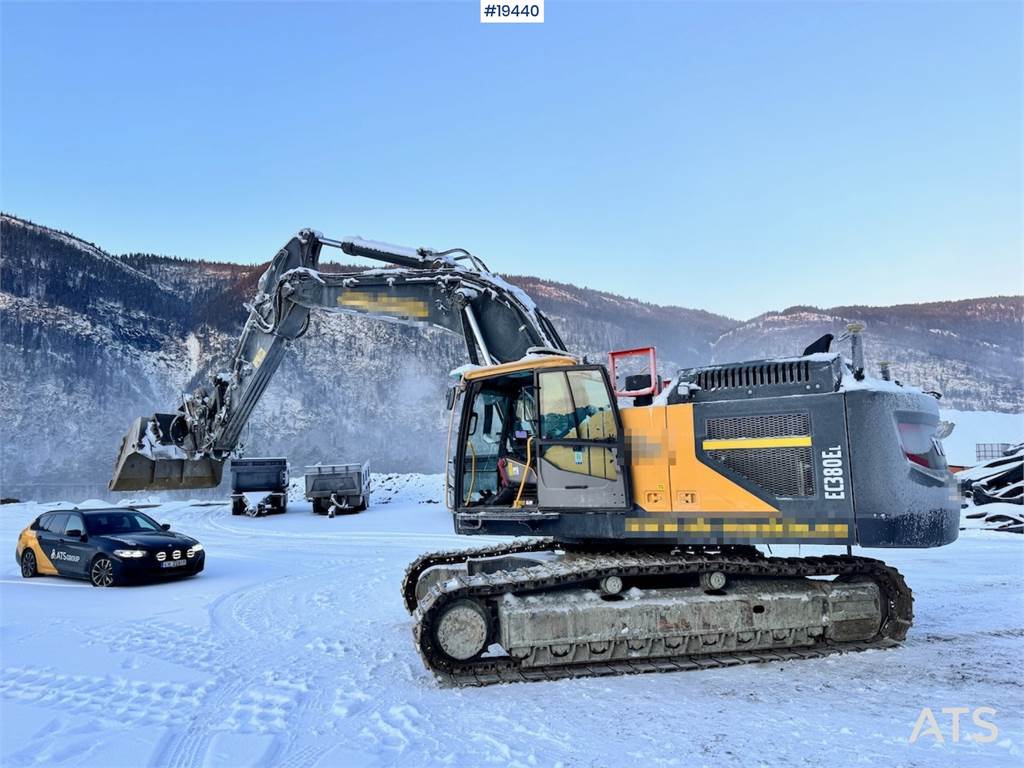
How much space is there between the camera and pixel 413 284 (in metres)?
9.50

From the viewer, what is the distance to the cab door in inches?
228

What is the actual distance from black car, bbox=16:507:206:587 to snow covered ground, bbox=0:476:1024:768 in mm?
1276

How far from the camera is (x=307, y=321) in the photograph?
35.9ft

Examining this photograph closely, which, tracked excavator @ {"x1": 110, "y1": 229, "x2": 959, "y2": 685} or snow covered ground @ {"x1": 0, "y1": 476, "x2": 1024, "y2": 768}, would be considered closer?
snow covered ground @ {"x1": 0, "y1": 476, "x2": 1024, "y2": 768}

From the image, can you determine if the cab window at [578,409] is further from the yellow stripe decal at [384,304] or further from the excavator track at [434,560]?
the yellow stripe decal at [384,304]

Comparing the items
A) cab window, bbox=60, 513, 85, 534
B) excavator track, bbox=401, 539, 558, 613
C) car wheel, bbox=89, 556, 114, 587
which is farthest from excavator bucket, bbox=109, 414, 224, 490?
excavator track, bbox=401, 539, 558, 613

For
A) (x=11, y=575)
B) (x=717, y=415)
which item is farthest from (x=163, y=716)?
(x=11, y=575)

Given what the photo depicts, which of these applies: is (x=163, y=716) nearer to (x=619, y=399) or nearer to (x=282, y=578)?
(x=619, y=399)

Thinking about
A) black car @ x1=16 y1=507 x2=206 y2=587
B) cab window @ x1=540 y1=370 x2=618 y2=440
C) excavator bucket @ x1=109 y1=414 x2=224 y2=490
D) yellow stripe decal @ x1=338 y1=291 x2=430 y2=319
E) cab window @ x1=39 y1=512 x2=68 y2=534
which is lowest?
black car @ x1=16 y1=507 x2=206 y2=587

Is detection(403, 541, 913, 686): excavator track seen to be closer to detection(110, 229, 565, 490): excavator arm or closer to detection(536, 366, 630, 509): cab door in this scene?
detection(536, 366, 630, 509): cab door

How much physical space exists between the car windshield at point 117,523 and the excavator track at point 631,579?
718 centimetres

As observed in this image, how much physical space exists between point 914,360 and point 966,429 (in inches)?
775

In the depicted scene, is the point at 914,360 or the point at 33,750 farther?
the point at 914,360

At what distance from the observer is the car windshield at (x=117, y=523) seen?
10297 millimetres
